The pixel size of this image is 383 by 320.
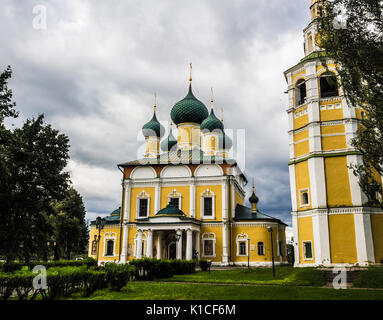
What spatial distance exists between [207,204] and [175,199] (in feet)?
9.98

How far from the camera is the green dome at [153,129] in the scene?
131ft

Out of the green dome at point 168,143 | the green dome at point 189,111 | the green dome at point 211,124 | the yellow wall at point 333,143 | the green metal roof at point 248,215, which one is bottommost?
the green metal roof at point 248,215

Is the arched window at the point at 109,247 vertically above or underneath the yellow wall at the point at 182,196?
underneath

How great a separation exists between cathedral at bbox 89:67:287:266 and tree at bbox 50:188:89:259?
2114 millimetres

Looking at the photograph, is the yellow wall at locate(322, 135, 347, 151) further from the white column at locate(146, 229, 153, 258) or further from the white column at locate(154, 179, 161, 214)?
the white column at locate(154, 179, 161, 214)

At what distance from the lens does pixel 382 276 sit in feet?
40.2

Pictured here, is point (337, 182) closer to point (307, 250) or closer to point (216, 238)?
point (307, 250)

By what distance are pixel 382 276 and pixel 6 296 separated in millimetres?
12059

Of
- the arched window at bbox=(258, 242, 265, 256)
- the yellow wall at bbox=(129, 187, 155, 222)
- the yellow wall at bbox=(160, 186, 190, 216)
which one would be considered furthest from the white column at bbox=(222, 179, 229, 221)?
the yellow wall at bbox=(129, 187, 155, 222)

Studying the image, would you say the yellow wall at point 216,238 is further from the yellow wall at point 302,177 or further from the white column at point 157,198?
the yellow wall at point 302,177

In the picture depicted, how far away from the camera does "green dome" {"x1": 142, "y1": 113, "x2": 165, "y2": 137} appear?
131 feet

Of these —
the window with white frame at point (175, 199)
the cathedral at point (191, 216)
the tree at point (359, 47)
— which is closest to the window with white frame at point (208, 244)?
the cathedral at point (191, 216)

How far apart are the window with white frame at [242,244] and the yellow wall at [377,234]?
11928mm
